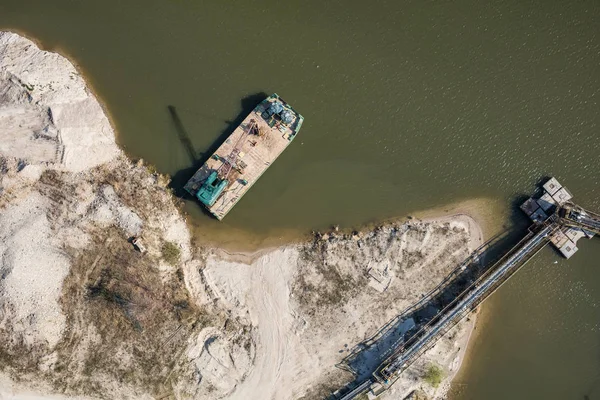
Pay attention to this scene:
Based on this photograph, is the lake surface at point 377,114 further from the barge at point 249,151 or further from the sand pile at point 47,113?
the sand pile at point 47,113

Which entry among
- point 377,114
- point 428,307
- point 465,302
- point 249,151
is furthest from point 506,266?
point 249,151

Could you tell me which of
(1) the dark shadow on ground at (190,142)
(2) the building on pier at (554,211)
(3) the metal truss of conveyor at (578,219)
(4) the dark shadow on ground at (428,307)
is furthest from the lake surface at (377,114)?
(4) the dark shadow on ground at (428,307)

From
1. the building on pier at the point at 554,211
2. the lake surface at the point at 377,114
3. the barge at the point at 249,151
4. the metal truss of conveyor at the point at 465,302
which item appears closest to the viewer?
the metal truss of conveyor at the point at 465,302

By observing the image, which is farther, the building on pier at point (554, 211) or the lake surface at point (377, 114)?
the lake surface at point (377, 114)

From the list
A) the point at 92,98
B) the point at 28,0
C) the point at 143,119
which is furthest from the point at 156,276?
the point at 28,0

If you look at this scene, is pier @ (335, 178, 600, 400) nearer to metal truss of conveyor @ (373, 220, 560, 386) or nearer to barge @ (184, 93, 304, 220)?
metal truss of conveyor @ (373, 220, 560, 386)

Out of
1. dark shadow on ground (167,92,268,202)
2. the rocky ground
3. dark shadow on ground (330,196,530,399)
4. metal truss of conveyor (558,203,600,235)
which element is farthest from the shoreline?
metal truss of conveyor (558,203,600,235)

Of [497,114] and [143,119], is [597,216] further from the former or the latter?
[143,119]
